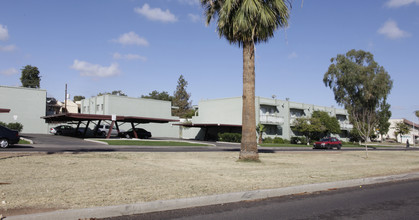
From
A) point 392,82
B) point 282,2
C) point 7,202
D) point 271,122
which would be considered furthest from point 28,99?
point 392,82

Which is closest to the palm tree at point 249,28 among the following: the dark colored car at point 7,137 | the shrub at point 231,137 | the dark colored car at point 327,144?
the dark colored car at point 7,137

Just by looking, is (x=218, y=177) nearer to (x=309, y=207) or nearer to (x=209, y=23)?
(x=309, y=207)

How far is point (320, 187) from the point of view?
9.82 meters

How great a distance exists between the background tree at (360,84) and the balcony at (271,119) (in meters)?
13.7

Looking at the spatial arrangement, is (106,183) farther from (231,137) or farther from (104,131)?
(104,131)

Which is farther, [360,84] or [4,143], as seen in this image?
[360,84]

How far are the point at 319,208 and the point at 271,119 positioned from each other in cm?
4382

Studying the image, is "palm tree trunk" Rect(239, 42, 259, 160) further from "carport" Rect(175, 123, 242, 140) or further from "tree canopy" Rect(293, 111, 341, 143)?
"tree canopy" Rect(293, 111, 341, 143)

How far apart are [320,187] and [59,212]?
22.7 ft

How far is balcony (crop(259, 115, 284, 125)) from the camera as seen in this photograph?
49812 millimetres

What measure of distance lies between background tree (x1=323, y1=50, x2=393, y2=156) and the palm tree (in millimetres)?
43019

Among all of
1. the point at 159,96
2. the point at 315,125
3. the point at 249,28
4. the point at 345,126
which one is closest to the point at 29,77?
the point at 159,96

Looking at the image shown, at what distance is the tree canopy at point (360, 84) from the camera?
54656 mm

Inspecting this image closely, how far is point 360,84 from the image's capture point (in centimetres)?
5600
